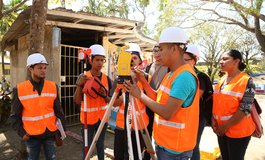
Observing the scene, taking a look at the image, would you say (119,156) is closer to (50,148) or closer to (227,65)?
(50,148)

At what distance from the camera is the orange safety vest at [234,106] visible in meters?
2.67

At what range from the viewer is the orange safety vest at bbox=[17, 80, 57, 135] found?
9.07ft

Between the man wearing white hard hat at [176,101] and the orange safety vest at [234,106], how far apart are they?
1.05 metres

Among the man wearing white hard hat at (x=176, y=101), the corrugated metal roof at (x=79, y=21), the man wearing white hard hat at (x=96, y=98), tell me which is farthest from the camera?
the corrugated metal roof at (x=79, y=21)

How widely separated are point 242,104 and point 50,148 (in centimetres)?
246

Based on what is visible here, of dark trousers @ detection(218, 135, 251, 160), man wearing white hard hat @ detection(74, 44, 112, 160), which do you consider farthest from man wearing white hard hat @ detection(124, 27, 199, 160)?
man wearing white hard hat @ detection(74, 44, 112, 160)

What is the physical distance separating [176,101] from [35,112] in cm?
190

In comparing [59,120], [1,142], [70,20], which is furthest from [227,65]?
[1,142]

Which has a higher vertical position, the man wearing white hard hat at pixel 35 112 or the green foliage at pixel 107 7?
the green foliage at pixel 107 7

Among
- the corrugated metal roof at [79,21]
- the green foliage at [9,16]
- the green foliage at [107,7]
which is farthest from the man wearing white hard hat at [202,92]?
the green foliage at [107,7]

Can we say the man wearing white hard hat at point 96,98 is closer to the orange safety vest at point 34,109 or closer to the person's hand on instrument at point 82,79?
the person's hand on instrument at point 82,79

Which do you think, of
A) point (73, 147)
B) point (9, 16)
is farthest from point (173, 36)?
point (9, 16)

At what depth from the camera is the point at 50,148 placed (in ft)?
9.48

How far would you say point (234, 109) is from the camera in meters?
2.70
